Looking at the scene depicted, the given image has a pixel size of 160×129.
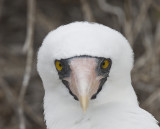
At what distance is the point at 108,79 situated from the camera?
3949 millimetres

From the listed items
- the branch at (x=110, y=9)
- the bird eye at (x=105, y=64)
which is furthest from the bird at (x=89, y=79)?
the branch at (x=110, y=9)

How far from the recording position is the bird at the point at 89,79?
3.70 m

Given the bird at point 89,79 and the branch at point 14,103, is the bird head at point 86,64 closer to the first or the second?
the bird at point 89,79

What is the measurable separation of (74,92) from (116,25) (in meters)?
4.30

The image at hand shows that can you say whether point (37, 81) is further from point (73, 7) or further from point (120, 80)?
point (120, 80)

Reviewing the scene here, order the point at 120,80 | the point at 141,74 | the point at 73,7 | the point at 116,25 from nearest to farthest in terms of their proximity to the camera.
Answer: the point at 120,80, the point at 141,74, the point at 116,25, the point at 73,7

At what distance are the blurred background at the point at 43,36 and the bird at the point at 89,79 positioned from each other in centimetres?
208

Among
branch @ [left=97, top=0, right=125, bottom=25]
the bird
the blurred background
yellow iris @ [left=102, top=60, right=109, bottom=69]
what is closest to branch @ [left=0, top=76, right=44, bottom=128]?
the blurred background

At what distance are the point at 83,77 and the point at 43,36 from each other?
16.0 feet

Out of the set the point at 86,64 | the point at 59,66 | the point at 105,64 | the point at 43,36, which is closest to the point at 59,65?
the point at 59,66

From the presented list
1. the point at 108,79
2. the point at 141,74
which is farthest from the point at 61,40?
the point at 141,74

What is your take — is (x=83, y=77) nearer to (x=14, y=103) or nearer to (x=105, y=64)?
(x=105, y=64)

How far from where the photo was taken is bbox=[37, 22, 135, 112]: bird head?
3.68 meters

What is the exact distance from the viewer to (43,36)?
851 centimetres
